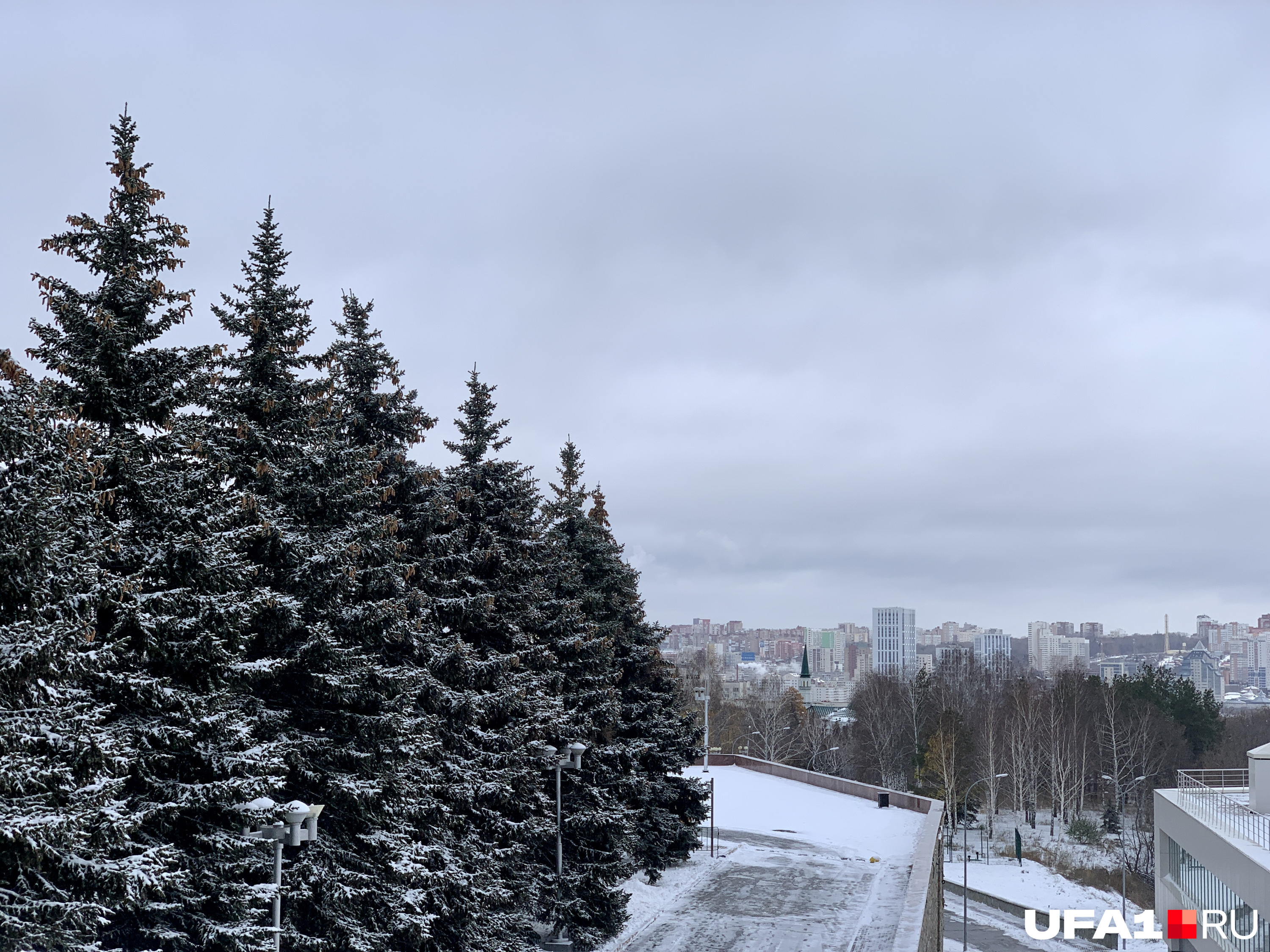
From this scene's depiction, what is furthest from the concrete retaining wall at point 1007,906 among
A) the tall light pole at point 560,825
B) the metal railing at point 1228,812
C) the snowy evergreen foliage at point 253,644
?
the snowy evergreen foliage at point 253,644

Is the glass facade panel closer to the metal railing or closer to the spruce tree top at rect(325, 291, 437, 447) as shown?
the metal railing

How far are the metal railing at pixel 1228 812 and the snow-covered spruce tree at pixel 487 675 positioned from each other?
1769 cm

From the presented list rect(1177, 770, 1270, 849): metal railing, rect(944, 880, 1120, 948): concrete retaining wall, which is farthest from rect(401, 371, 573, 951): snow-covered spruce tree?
rect(944, 880, 1120, 948): concrete retaining wall

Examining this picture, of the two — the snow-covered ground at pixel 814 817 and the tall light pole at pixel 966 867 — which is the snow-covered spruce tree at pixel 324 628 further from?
the tall light pole at pixel 966 867

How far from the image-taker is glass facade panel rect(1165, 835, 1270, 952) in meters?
22.9

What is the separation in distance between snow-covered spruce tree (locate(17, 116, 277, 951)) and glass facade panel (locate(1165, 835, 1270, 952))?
69.6 feet

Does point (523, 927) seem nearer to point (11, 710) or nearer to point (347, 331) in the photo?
point (347, 331)

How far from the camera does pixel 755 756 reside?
75.9 metres

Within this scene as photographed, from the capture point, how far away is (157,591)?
429 inches

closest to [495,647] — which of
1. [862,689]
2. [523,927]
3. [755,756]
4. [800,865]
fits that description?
[523,927]

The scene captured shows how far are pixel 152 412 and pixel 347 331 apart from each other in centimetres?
660

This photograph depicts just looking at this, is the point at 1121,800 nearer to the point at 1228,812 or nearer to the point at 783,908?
the point at 1228,812

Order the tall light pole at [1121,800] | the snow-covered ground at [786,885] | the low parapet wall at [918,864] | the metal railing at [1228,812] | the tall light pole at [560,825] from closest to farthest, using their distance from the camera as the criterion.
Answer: the tall light pole at [560,825]
the low parapet wall at [918,864]
the snow-covered ground at [786,885]
the metal railing at [1228,812]
the tall light pole at [1121,800]

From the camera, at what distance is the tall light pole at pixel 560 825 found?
68.3 feet
